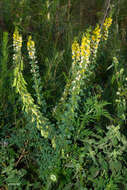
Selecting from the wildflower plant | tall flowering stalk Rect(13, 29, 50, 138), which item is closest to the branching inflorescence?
tall flowering stalk Rect(13, 29, 50, 138)

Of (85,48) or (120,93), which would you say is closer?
(85,48)

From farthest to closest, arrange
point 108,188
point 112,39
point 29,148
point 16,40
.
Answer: point 112,39, point 29,148, point 108,188, point 16,40

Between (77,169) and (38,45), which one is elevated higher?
(38,45)

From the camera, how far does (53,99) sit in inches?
66.7

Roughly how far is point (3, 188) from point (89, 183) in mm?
630

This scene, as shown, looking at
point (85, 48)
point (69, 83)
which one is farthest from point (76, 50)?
point (69, 83)

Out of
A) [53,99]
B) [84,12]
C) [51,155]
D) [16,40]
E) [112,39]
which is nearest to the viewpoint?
[16,40]

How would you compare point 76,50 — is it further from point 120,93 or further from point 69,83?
point 120,93

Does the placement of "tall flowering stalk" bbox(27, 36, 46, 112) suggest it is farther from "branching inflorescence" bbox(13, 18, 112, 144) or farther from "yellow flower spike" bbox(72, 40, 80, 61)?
"yellow flower spike" bbox(72, 40, 80, 61)

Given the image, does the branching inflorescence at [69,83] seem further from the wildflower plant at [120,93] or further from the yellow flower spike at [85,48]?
the wildflower plant at [120,93]

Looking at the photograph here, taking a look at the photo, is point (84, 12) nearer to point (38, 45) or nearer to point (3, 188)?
point (38, 45)

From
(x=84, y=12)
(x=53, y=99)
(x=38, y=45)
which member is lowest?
(x=53, y=99)

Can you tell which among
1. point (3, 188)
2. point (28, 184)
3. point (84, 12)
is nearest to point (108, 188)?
point (28, 184)

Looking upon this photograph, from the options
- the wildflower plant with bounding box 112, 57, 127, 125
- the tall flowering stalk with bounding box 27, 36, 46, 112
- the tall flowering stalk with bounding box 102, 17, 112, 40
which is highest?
the tall flowering stalk with bounding box 102, 17, 112, 40
